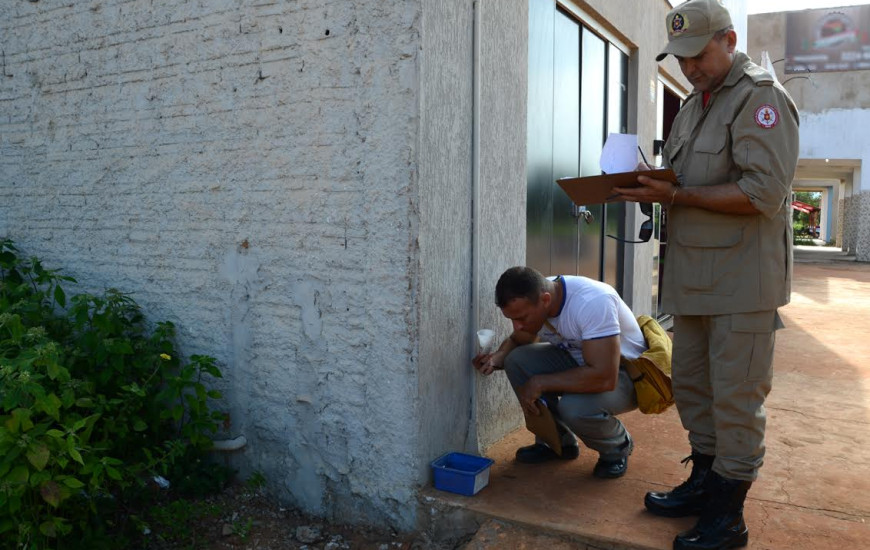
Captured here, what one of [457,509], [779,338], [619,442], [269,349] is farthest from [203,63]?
[779,338]

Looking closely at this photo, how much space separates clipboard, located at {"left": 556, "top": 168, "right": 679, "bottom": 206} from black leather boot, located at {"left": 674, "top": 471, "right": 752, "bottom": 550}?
1.12m

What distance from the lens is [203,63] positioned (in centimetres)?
362

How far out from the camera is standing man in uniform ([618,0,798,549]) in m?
2.52

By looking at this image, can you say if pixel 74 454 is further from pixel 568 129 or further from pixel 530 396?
pixel 568 129

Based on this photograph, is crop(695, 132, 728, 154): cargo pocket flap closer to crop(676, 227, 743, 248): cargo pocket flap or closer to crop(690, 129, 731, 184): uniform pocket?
crop(690, 129, 731, 184): uniform pocket

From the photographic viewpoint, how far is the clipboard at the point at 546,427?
328 centimetres

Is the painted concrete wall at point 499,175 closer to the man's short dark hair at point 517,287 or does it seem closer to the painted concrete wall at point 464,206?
the painted concrete wall at point 464,206

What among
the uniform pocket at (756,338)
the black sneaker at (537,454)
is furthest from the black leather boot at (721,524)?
the black sneaker at (537,454)

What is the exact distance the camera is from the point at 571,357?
3467 millimetres

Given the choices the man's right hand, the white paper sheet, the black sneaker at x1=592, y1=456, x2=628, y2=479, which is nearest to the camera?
the white paper sheet

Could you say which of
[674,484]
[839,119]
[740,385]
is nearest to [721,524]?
[740,385]

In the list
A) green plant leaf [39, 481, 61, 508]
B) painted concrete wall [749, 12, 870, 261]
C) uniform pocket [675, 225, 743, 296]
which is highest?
painted concrete wall [749, 12, 870, 261]

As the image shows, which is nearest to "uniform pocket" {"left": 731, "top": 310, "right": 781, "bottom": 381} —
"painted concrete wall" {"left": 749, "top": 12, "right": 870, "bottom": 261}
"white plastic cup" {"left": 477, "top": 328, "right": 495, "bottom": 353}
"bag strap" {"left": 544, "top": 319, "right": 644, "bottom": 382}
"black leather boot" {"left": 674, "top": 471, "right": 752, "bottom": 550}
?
"black leather boot" {"left": 674, "top": 471, "right": 752, "bottom": 550}

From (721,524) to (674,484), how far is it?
63 centimetres
